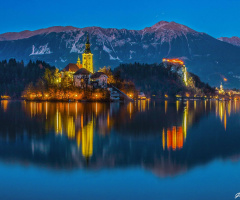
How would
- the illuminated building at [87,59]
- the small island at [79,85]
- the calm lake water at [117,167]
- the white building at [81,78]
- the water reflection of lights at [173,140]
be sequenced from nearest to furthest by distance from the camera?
the calm lake water at [117,167], the water reflection of lights at [173,140], the small island at [79,85], the white building at [81,78], the illuminated building at [87,59]

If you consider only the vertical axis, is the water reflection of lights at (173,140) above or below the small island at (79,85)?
below

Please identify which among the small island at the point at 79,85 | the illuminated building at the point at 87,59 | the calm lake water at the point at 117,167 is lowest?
the calm lake water at the point at 117,167

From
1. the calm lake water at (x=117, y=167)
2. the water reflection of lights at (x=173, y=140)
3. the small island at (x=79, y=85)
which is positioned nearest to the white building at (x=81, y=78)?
the small island at (x=79, y=85)

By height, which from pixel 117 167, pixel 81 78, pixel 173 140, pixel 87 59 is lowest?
pixel 117 167

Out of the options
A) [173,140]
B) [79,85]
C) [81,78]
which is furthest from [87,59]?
[173,140]

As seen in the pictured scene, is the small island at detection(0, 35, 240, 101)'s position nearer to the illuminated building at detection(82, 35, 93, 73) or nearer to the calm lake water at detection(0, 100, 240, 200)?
the illuminated building at detection(82, 35, 93, 73)

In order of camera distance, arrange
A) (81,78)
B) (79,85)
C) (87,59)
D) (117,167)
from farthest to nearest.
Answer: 1. (87,59)
2. (81,78)
3. (79,85)
4. (117,167)

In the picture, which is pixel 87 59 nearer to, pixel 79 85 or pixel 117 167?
pixel 79 85

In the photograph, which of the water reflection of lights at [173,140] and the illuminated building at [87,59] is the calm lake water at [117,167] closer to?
the water reflection of lights at [173,140]

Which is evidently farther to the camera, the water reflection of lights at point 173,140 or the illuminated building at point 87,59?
the illuminated building at point 87,59

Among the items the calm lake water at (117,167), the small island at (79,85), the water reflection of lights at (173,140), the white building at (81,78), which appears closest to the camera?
the calm lake water at (117,167)

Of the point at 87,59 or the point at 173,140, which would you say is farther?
the point at 87,59

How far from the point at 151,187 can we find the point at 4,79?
17041 cm

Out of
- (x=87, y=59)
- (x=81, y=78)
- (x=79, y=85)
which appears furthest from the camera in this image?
(x=87, y=59)
